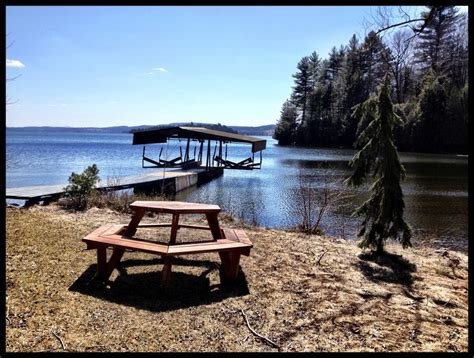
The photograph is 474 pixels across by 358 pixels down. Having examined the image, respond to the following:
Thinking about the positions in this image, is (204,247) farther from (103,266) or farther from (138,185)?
(138,185)

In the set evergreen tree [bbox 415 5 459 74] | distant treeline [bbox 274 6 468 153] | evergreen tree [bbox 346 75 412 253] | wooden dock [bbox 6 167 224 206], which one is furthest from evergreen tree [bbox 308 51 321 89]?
evergreen tree [bbox 346 75 412 253]

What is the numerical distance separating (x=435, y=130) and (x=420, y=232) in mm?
40832

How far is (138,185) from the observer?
671 inches

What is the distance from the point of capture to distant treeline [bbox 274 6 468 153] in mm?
45188

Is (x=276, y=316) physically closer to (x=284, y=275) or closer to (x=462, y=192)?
(x=284, y=275)

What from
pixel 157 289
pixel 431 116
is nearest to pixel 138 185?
pixel 157 289

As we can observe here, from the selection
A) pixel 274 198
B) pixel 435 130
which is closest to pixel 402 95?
pixel 435 130

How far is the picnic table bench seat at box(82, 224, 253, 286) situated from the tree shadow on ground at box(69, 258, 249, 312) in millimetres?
138

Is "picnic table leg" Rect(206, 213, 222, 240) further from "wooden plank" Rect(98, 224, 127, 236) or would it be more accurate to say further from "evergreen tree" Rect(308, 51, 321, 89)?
"evergreen tree" Rect(308, 51, 321, 89)

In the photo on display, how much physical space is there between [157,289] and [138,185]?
1329 cm

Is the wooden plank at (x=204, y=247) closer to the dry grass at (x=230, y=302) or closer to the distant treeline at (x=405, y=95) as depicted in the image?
the dry grass at (x=230, y=302)

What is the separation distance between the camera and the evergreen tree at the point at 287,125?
7012 cm

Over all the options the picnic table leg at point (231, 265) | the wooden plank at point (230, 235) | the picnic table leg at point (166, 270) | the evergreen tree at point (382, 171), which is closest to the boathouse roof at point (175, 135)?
the evergreen tree at point (382, 171)

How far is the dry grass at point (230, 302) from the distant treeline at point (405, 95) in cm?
2934
